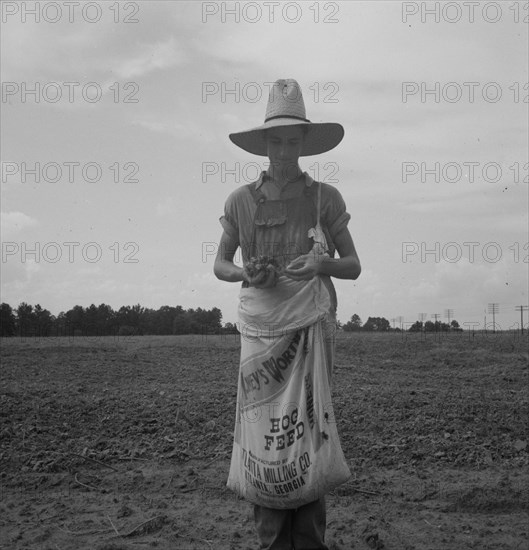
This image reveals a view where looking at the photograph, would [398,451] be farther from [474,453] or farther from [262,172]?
[262,172]

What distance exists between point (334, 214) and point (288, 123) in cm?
43

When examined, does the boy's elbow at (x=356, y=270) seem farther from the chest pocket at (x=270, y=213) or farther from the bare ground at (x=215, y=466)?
the bare ground at (x=215, y=466)

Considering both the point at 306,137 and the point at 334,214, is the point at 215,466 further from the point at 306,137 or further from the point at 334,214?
the point at 306,137

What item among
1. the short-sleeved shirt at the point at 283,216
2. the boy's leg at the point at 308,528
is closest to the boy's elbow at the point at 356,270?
the short-sleeved shirt at the point at 283,216

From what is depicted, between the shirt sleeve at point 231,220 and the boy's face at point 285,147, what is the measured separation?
0.79ft

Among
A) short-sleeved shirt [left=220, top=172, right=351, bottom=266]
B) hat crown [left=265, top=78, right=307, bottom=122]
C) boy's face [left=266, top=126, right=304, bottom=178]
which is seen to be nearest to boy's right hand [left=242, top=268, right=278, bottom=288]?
short-sleeved shirt [left=220, top=172, right=351, bottom=266]

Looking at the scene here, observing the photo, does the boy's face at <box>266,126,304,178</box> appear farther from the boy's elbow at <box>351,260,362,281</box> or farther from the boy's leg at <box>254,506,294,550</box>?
the boy's leg at <box>254,506,294,550</box>

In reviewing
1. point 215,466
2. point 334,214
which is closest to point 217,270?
point 334,214

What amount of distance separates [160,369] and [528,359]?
23.7 feet

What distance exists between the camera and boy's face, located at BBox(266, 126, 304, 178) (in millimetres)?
2762

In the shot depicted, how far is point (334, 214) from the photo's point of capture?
2807 mm

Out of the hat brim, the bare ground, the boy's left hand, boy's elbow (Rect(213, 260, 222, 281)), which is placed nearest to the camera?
the boy's left hand

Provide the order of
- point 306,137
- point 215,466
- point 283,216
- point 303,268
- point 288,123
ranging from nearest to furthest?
point 303,268
point 288,123
point 283,216
point 306,137
point 215,466

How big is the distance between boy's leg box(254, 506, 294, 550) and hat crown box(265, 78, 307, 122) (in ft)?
5.31
